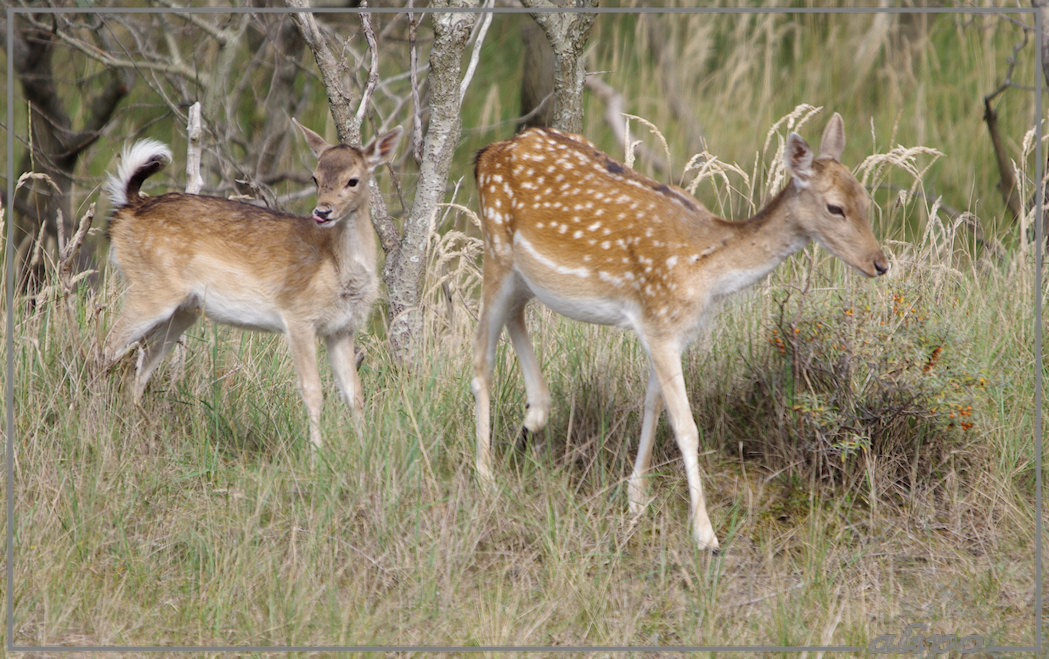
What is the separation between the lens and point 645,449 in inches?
209

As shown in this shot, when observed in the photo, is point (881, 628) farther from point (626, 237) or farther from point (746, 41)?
point (746, 41)

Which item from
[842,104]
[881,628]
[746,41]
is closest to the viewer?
[881,628]

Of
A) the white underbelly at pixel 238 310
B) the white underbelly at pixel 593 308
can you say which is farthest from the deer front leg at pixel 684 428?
the white underbelly at pixel 238 310

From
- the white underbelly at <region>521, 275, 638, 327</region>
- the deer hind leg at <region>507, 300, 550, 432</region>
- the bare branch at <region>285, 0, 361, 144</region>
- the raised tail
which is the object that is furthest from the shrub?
the raised tail

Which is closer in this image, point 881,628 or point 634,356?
point 881,628

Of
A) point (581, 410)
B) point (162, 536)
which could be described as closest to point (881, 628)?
point (581, 410)

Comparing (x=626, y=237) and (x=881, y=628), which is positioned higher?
(x=626, y=237)

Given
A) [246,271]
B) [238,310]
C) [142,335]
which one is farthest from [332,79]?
[142,335]

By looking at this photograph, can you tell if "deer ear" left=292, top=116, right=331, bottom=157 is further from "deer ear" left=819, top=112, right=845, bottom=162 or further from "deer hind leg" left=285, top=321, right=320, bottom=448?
"deer ear" left=819, top=112, right=845, bottom=162

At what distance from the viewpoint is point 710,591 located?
16.0 feet

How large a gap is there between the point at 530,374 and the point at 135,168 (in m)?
2.23

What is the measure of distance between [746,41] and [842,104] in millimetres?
1134

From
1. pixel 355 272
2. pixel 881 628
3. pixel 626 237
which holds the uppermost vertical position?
pixel 626 237

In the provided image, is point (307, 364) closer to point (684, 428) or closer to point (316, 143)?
point (316, 143)
